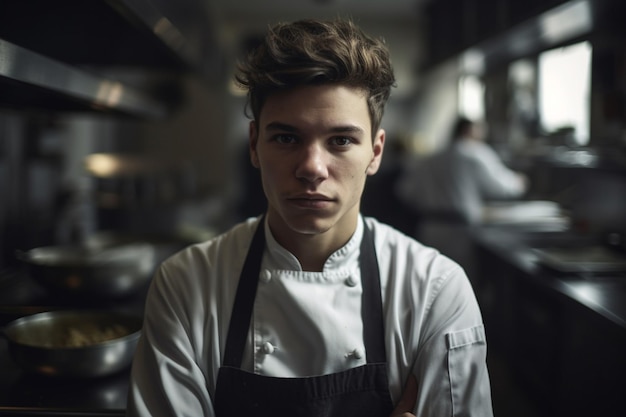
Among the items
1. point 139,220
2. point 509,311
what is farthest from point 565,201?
point 139,220

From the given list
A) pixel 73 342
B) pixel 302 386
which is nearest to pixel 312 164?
pixel 302 386

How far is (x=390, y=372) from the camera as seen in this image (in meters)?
1.27

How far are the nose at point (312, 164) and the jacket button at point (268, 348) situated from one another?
36 centimetres

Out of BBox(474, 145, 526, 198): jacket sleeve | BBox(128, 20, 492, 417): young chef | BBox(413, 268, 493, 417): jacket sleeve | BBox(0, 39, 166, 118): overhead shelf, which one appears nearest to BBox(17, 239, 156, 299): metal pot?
BBox(0, 39, 166, 118): overhead shelf

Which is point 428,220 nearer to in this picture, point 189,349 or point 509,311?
point 509,311

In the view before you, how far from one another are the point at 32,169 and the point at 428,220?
3.14 metres

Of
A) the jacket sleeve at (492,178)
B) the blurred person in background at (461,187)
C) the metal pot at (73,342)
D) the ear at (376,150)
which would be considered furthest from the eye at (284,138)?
the jacket sleeve at (492,178)

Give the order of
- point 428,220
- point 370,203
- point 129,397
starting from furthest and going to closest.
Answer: point 370,203
point 428,220
point 129,397

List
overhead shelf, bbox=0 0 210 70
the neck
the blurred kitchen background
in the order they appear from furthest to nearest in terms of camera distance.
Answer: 1. the blurred kitchen background
2. overhead shelf, bbox=0 0 210 70
3. the neck

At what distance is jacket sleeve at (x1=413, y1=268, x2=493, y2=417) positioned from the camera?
1225mm

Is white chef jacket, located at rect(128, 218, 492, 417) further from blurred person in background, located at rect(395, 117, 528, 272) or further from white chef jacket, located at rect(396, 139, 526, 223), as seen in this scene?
white chef jacket, located at rect(396, 139, 526, 223)

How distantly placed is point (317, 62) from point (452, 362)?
689 millimetres

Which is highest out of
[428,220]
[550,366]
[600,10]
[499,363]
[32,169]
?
[600,10]

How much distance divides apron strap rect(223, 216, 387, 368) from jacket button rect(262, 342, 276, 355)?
0.05m
